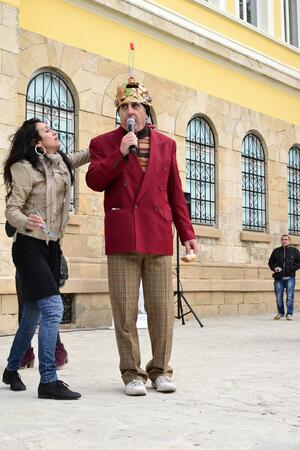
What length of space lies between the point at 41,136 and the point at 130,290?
1.28 metres

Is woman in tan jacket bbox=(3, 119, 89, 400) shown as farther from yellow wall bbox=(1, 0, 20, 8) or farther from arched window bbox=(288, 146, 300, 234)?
arched window bbox=(288, 146, 300, 234)

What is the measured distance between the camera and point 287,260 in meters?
14.5

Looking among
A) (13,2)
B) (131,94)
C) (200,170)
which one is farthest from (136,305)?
(200,170)

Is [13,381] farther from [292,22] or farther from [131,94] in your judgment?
[292,22]

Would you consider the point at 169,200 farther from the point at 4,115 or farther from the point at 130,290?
the point at 4,115

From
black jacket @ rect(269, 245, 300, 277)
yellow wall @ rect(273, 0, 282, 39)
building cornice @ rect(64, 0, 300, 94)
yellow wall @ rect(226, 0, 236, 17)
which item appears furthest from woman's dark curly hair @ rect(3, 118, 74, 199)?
Answer: yellow wall @ rect(273, 0, 282, 39)

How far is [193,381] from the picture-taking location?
5.44m

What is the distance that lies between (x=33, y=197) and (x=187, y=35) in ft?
33.3

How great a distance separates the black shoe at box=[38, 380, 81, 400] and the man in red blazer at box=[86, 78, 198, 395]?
18.1 inches

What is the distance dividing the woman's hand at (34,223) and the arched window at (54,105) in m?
6.86

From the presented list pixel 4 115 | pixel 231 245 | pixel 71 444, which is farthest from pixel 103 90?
pixel 71 444

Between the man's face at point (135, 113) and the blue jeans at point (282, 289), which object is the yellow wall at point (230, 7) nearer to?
the blue jeans at point (282, 289)

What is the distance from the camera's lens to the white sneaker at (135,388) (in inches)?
187

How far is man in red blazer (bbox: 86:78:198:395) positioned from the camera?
4938mm
